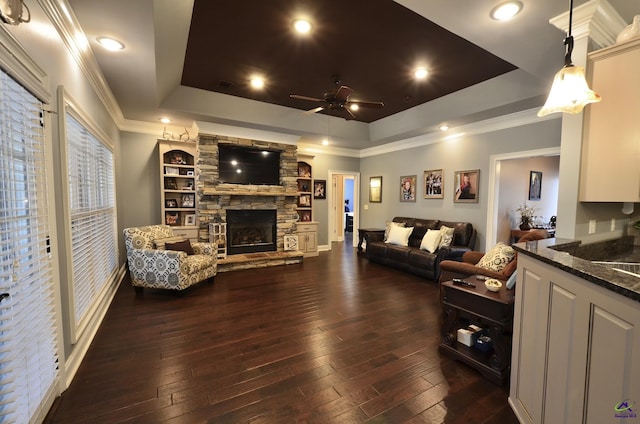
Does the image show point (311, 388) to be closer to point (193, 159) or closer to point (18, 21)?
point (18, 21)

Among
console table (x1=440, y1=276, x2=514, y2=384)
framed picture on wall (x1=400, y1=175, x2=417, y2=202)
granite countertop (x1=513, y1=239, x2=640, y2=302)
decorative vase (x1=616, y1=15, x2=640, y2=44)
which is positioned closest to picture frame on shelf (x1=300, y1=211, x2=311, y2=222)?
framed picture on wall (x1=400, y1=175, x2=417, y2=202)

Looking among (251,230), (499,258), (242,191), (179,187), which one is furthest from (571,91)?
(179,187)

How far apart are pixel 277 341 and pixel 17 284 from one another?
188 centimetres

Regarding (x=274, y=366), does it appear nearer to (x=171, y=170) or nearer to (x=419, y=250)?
(x=419, y=250)

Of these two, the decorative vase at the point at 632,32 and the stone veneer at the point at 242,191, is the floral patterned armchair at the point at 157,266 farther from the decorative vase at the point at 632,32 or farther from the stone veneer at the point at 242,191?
the decorative vase at the point at 632,32

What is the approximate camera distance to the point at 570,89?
163 cm

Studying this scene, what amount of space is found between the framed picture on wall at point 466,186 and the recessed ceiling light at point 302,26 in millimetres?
3934

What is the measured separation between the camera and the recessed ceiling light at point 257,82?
3922 millimetres

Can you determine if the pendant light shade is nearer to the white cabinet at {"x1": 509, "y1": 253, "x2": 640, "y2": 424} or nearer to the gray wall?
the white cabinet at {"x1": 509, "y1": 253, "x2": 640, "y2": 424}

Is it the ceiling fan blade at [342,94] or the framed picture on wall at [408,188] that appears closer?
the ceiling fan blade at [342,94]

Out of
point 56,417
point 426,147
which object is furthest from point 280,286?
point 426,147

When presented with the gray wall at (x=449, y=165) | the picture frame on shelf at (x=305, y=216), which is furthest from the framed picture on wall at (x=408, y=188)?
the picture frame on shelf at (x=305, y=216)

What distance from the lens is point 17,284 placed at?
1387 millimetres

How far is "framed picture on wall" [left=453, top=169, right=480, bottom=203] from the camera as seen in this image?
4.98 metres
